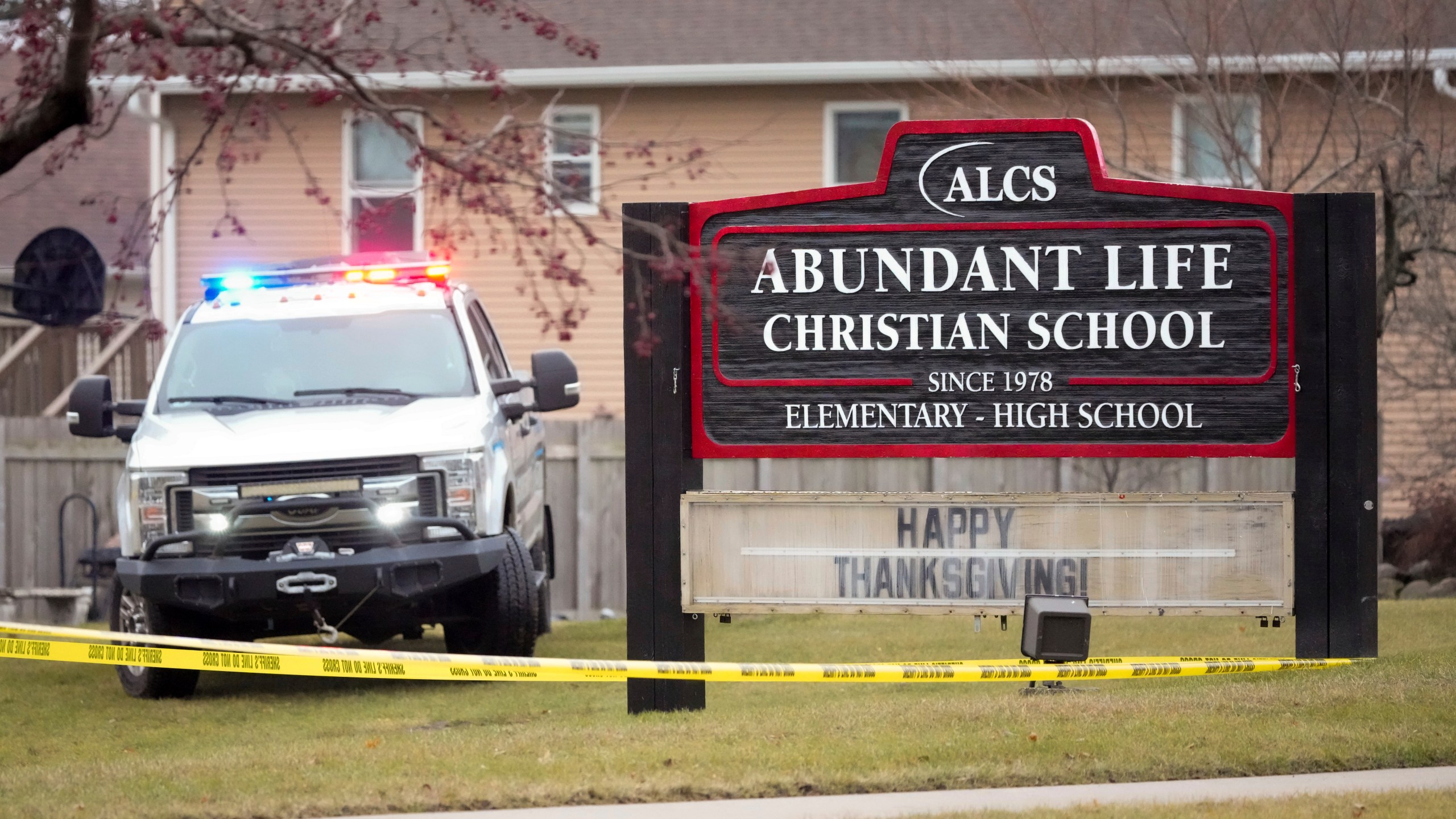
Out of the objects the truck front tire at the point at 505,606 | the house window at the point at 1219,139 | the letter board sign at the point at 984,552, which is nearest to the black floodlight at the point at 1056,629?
the letter board sign at the point at 984,552

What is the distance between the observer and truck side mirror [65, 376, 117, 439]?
32.0ft

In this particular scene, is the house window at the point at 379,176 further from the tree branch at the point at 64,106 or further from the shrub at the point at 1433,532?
the shrub at the point at 1433,532

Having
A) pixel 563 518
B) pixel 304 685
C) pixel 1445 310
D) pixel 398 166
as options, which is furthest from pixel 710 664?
pixel 398 166

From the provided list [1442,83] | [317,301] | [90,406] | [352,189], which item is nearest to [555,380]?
[317,301]

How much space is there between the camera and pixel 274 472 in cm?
920

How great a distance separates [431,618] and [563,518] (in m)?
5.75

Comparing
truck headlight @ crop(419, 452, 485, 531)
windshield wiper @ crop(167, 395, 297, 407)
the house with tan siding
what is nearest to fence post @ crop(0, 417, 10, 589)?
the house with tan siding

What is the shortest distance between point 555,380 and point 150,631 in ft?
9.18

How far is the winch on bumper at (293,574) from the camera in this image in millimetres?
9117

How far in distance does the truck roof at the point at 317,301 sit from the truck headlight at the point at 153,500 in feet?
4.64

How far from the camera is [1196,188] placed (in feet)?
25.7

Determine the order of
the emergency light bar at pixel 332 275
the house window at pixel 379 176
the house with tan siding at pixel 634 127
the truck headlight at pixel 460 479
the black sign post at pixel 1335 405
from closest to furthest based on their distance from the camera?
1. the black sign post at pixel 1335 405
2. the truck headlight at pixel 460 479
3. the emergency light bar at pixel 332 275
4. the house with tan siding at pixel 634 127
5. the house window at pixel 379 176

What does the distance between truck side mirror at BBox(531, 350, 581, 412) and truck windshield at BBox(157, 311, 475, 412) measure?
16.6 inches

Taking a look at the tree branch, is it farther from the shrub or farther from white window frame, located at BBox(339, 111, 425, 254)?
the shrub
